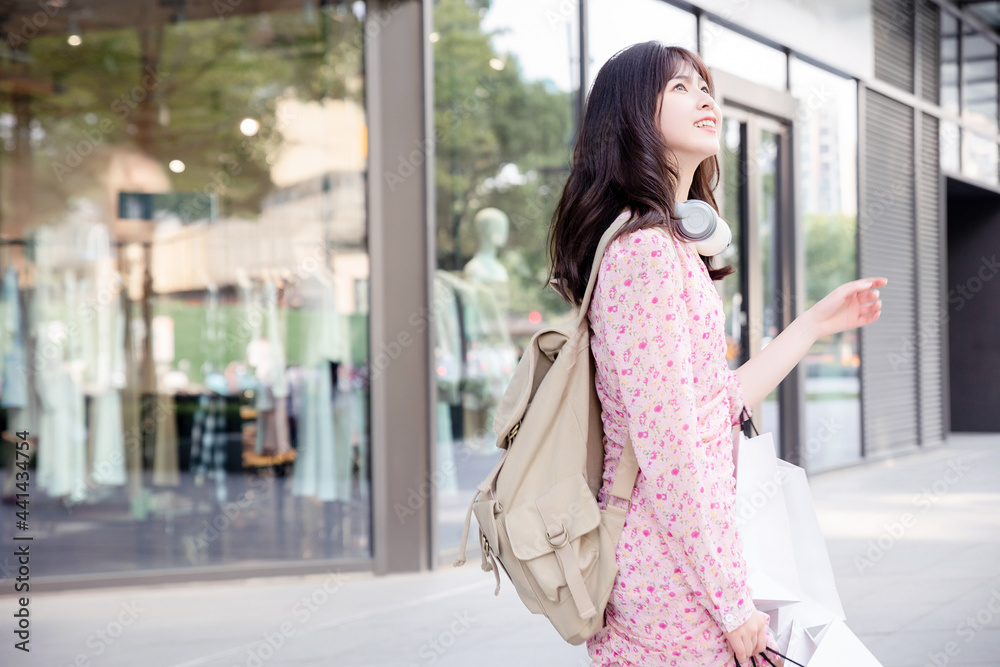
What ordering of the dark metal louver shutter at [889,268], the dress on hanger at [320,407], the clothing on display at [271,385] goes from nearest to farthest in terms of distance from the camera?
the dress on hanger at [320,407], the clothing on display at [271,385], the dark metal louver shutter at [889,268]

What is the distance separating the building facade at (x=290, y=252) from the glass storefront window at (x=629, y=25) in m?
0.02

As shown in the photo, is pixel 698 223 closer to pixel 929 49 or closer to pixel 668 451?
pixel 668 451

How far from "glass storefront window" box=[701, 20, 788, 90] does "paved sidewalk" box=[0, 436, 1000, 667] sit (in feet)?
10.7

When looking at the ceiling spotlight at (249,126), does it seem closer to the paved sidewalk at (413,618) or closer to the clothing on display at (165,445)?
the clothing on display at (165,445)

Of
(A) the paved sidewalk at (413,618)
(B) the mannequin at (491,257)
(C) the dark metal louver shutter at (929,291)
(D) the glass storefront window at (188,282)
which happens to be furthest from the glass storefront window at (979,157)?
(D) the glass storefront window at (188,282)

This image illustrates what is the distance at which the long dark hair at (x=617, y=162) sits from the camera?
1279 mm

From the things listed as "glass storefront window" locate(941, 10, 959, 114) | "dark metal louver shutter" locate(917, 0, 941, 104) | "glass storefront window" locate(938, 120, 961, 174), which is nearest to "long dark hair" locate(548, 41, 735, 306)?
"dark metal louver shutter" locate(917, 0, 941, 104)

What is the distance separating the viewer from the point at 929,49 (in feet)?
28.6

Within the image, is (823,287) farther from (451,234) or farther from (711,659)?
(711,659)

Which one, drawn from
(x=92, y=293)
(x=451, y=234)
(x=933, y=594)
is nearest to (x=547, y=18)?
(x=451, y=234)

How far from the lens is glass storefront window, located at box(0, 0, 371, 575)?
4.67 m

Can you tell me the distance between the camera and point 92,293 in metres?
5.35

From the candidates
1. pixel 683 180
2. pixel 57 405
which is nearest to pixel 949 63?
pixel 57 405

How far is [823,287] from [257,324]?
15.1 ft
